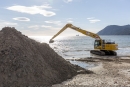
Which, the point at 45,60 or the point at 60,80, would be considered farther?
the point at 45,60

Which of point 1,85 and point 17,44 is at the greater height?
point 17,44

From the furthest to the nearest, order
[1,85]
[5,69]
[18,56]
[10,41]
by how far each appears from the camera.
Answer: [10,41] < [18,56] < [5,69] < [1,85]

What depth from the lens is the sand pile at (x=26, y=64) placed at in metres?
11.6

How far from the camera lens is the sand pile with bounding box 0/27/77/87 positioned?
11.6 meters

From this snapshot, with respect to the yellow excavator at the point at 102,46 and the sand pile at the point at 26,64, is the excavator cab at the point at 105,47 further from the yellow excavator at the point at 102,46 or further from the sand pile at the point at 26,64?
the sand pile at the point at 26,64

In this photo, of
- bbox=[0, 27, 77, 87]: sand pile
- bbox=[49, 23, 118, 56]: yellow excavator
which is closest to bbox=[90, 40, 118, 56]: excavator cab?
bbox=[49, 23, 118, 56]: yellow excavator

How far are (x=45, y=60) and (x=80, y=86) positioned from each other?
393cm

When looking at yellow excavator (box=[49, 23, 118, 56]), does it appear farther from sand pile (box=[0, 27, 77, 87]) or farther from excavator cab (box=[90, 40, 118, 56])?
sand pile (box=[0, 27, 77, 87])

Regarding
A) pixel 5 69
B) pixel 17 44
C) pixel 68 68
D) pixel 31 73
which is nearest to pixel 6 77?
pixel 5 69

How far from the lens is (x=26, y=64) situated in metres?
12.3

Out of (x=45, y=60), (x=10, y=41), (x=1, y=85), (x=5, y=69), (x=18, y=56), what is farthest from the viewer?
(x=45, y=60)

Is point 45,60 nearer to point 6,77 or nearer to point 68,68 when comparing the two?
point 68,68

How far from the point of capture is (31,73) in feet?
39.8

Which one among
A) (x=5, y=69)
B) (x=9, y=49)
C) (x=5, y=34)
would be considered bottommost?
(x=5, y=69)
